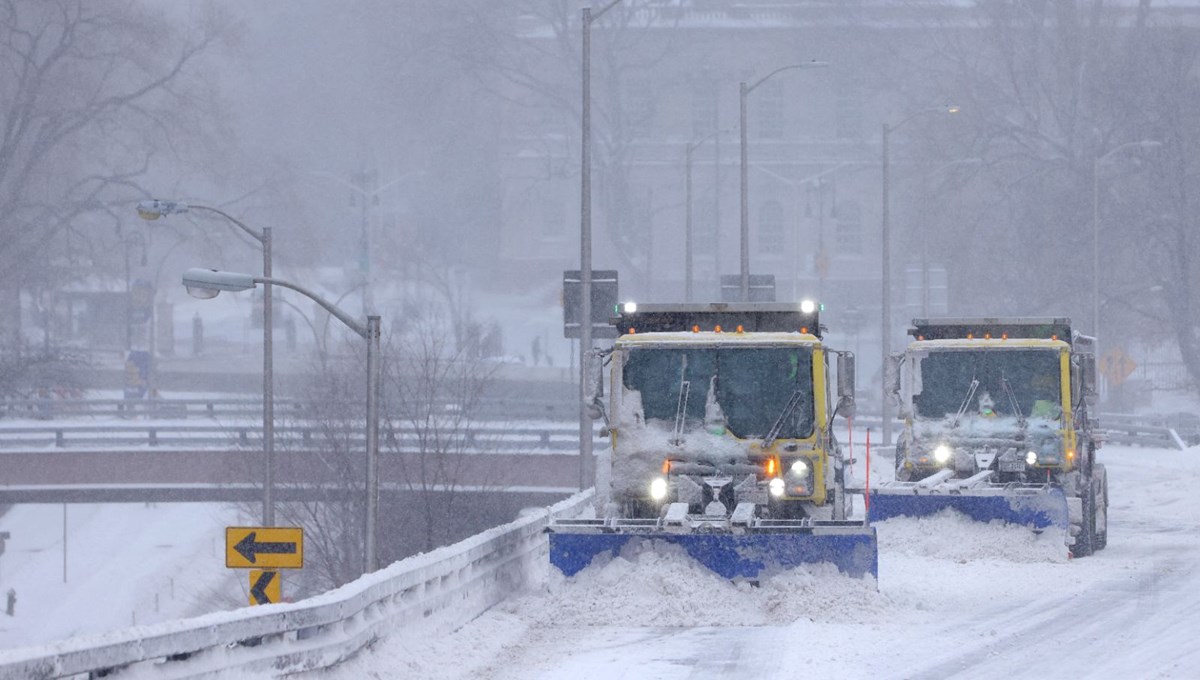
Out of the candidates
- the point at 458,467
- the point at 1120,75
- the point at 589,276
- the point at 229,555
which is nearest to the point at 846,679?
the point at 229,555

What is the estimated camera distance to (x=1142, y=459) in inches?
1838

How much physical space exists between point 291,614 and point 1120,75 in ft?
178

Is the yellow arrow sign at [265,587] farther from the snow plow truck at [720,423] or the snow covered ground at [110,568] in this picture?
the snow covered ground at [110,568]

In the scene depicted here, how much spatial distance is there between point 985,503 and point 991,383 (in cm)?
239

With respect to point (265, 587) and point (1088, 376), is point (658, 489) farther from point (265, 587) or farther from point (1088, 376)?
point (1088, 376)

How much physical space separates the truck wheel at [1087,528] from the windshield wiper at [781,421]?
624cm

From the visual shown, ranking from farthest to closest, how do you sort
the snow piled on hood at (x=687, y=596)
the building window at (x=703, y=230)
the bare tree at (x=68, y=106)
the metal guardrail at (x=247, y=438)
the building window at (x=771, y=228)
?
the building window at (x=771, y=228) → the building window at (x=703, y=230) → the bare tree at (x=68, y=106) → the metal guardrail at (x=247, y=438) → the snow piled on hood at (x=687, y=596)

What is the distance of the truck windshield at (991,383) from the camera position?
22078 mm

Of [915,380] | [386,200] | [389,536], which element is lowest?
[389,536]

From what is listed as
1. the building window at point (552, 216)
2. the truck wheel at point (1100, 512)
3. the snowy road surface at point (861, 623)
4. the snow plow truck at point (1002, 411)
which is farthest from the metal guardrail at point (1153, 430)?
the building window at point (552, 216)

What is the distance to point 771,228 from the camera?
89312 millimetres

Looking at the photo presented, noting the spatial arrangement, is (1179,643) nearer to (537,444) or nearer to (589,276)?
(589,276)

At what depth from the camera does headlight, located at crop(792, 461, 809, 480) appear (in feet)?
54.4

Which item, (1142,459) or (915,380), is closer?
(915,380)
